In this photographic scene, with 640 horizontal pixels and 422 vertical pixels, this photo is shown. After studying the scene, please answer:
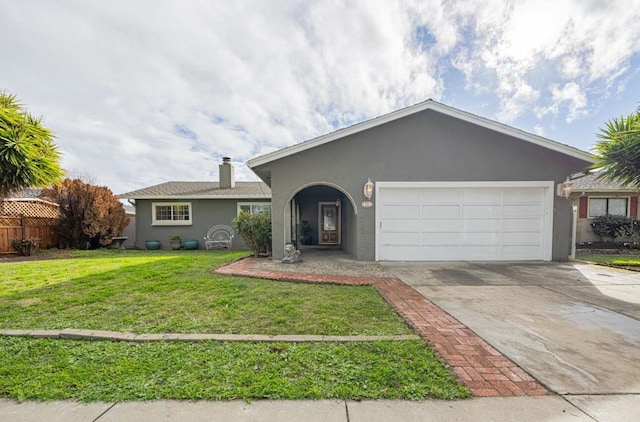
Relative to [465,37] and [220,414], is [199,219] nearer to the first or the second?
[220,414]

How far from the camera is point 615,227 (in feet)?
39.1

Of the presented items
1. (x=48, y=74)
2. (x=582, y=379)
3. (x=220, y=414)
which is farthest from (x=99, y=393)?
(x=48, y=74)

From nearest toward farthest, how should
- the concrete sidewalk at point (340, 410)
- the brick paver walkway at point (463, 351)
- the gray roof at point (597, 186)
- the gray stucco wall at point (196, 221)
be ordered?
the concrete sidewalk at point (340, 410) → the brick paver walkway at point (463, 351) → the gray roof at point (597, 186) → the gray stucco wall at point (196, 221)

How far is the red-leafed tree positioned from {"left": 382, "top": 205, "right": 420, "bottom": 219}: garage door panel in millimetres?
12890

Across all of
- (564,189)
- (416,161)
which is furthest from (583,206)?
(416,161)

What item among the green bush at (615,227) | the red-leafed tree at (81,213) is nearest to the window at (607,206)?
the green bush at (615,227)

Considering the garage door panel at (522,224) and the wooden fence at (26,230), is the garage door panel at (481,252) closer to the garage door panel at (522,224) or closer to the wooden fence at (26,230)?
the garage door panel at (522,224)

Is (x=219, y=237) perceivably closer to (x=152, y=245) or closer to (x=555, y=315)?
(x=152, y=245)

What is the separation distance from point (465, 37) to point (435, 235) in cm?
672

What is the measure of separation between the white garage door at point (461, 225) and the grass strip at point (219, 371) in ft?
17.5

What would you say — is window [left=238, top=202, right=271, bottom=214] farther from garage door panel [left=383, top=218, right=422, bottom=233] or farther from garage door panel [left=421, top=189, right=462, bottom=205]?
garage door panel [left=421, top=189, right=462, bottom=205]

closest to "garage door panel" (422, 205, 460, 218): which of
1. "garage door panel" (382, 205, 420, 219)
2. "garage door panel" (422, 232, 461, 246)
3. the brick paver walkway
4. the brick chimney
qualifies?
"garage door panel" (382, 205, 420, 219)

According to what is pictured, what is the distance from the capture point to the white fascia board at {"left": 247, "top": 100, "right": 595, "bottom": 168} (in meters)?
7.27

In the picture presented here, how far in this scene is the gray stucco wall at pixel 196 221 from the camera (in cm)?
1295
